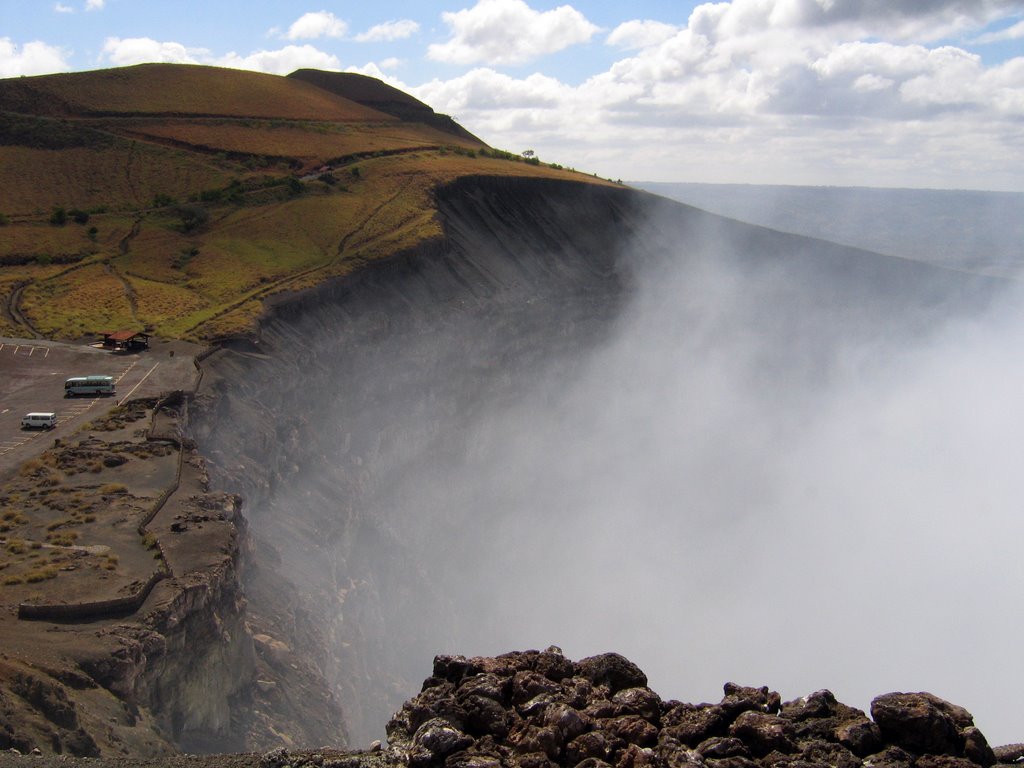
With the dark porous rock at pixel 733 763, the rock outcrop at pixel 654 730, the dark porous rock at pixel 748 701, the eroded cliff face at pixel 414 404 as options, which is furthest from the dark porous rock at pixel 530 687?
the eroded cliff face at pixel 414 404

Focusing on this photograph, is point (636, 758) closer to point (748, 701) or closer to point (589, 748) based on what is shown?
point (589, 748)

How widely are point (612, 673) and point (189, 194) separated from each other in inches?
3479

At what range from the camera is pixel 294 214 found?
9312 cm

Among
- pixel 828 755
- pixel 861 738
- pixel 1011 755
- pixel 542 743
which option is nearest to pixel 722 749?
pixel 828 755

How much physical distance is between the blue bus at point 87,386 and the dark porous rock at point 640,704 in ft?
135

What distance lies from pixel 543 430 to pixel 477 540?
19.3 metres

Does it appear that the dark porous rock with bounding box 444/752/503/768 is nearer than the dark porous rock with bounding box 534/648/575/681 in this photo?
Yes

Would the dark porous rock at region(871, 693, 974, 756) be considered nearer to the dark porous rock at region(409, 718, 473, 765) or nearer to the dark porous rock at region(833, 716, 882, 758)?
the dark porous rock at region(833, 716, 882, 758)

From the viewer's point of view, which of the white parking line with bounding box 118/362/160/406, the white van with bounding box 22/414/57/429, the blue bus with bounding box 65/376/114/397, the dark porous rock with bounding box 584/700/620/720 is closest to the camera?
the dark porous rock with bounding box 584/700/620/720

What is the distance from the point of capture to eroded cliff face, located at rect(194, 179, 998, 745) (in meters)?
55.9

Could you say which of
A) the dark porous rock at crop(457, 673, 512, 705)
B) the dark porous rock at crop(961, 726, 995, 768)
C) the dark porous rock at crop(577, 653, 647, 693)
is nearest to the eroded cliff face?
the dark porous rock at crop(457, 673, 512, 705)

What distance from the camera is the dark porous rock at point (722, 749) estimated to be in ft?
60.1

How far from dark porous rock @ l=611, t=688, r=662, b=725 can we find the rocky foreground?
0.02 metres

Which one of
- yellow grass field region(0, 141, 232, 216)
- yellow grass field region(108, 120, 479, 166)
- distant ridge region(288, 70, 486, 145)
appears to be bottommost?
yellow grass field region(0, 141, 232, 216)
